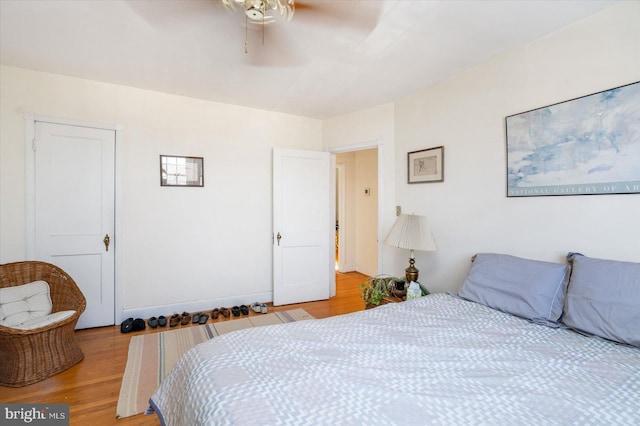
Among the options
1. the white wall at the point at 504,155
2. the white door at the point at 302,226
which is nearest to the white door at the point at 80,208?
the white door at the point at 302,226

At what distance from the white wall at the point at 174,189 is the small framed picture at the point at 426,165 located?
167cm

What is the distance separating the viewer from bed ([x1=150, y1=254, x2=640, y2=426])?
2.94 ft

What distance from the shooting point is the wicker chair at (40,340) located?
6.72ft

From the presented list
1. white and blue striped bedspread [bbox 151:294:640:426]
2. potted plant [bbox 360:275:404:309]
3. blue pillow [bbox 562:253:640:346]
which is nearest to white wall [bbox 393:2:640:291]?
blue pillow [bbox 562:253:640:346]

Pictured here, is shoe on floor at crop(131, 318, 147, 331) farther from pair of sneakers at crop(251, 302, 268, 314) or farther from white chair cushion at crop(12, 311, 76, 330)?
pair of sneakers at crop(251, 302, 268, 314)

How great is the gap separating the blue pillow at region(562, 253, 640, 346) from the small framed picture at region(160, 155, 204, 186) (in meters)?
3.49

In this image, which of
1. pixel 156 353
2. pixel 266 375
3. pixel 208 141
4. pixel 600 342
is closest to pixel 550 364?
pixel 600 342

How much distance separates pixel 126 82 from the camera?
2.99 m

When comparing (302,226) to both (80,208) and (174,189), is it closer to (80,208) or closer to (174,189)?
(174,189)

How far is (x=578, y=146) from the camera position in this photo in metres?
1.88

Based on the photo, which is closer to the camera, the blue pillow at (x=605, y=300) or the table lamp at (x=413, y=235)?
the blue pillow at (x=605, y=300)

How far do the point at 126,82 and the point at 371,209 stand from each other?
12.8 ft

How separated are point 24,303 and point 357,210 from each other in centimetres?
457

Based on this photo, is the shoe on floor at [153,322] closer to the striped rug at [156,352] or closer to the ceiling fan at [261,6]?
the striped rug at [156,352]
